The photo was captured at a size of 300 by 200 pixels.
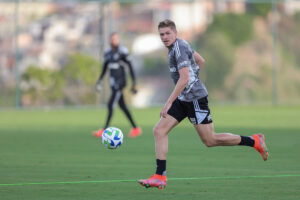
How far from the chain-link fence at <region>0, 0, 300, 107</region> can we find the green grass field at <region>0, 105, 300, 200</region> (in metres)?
9.21

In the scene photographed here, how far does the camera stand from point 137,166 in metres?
10.6

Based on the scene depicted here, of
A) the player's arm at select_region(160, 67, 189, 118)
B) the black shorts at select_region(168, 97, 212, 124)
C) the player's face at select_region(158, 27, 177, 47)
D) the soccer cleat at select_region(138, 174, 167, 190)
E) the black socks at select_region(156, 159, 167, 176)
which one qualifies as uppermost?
the player's face at select_region(158, 27, 177, 47)

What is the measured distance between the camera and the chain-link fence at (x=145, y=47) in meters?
27.7

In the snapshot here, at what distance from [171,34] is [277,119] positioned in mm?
13330

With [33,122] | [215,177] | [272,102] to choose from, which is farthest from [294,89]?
[215,177]

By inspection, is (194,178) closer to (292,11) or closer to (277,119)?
(277,119)

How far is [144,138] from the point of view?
15.5m

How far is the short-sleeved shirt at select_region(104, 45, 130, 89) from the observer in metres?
16.4

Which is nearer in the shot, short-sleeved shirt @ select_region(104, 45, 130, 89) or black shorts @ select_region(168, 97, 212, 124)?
black shorts @ select_region(168, 97, 212, 124)

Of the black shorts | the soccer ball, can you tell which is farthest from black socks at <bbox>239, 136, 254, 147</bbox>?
the soccer ball

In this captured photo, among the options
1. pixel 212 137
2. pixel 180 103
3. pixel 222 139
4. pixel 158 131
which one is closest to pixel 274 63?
pixel 222 139

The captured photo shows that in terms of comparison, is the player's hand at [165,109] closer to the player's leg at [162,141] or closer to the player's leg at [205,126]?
the player's leg at [162,141]

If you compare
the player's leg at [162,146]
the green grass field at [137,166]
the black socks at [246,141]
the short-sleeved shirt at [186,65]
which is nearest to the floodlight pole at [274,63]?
the green grass field at [137,166]

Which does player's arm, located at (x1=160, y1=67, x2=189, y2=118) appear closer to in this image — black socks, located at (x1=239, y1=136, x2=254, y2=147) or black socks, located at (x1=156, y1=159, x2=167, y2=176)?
black socks, located at (x1=156, y1=159, x2=167, y2=176)
